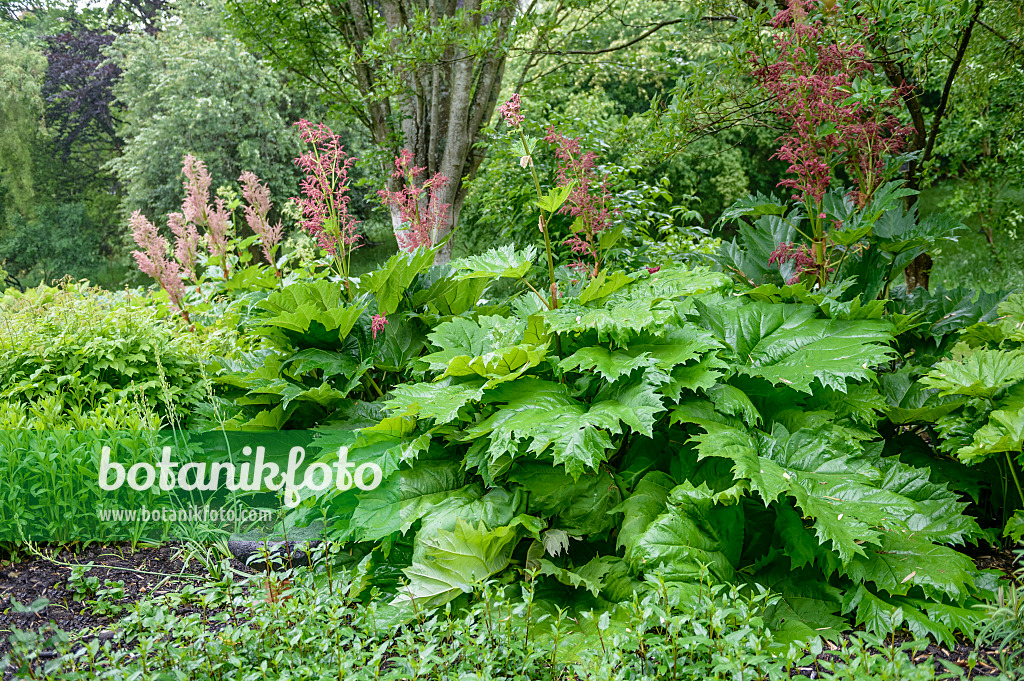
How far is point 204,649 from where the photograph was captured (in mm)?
1593

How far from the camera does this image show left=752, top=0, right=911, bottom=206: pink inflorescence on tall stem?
2385 mm

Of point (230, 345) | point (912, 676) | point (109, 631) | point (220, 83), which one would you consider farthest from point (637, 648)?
point (220, 83)

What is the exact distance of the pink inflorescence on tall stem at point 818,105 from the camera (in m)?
2.38

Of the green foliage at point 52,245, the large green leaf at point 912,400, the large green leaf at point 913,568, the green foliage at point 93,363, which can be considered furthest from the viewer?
the green foliage at point 52,245

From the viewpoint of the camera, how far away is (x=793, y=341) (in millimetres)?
2346

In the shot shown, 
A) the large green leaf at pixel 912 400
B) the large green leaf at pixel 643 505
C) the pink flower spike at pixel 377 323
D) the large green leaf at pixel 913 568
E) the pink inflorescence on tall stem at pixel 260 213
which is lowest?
the large green leaf at pixel 913 568

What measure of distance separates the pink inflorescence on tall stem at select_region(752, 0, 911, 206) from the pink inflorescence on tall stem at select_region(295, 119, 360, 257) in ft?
6.27

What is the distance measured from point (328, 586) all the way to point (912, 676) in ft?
4.99

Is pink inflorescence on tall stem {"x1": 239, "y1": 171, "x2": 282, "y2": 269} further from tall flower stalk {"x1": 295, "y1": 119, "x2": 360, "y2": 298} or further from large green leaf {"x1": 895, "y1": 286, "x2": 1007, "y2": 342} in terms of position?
large green leaf {"x1": 895, "y1": 286, "x2": 1007, "y2": 342}

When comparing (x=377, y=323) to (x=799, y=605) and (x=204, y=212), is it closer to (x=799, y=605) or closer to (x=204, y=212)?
(x=799, y=605)

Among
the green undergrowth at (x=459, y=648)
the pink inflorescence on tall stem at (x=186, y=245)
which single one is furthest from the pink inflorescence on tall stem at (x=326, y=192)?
the pink inflorescence on tall stem at (x=186, y=245)

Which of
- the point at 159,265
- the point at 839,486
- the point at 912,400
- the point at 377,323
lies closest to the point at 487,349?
the point at 377,323

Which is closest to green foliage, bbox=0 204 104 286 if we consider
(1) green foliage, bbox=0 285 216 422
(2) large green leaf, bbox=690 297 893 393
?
(1) green foliage, bbox=0 285 216 422

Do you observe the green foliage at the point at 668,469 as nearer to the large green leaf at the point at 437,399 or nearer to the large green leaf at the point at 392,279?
Answer: the large green leaf at the point at 437,399
